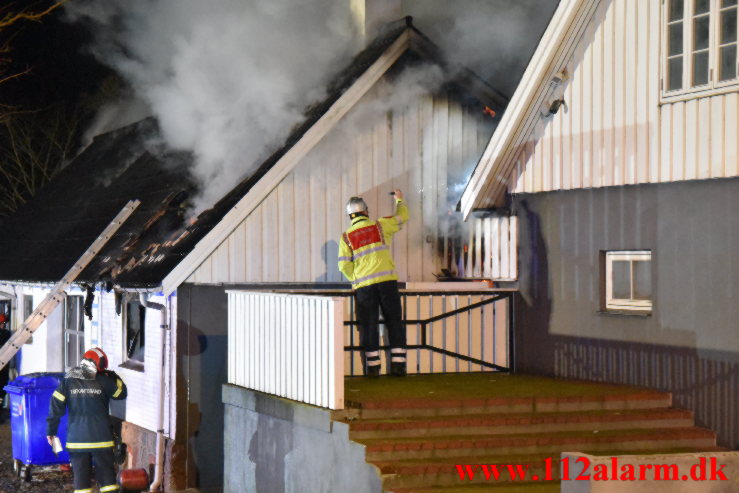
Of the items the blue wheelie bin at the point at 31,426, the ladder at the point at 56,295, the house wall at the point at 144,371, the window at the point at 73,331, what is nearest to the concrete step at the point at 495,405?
the house wall at the point at 144,371

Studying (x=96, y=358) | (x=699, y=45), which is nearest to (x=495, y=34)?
(x=699, y=45)

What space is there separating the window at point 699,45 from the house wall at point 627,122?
12 centimetres

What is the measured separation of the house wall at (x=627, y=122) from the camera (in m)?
10.9

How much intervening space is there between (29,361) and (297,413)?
1077 cm

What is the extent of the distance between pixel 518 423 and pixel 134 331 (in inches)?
280

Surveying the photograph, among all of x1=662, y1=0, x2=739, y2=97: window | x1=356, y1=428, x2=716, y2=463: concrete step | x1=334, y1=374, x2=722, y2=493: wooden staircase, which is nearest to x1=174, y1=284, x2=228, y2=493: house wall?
x1=334, y1=374, x2=722, y2=493: wooden staircase

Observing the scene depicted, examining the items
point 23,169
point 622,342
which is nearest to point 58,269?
point 622,342

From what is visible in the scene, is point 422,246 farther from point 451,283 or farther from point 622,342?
point 622,342

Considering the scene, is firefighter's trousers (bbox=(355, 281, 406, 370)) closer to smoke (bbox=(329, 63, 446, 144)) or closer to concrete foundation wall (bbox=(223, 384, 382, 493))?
concrete foundation wall (bbox=(223, 384, 382, 493))

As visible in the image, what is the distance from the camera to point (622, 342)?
479 inches

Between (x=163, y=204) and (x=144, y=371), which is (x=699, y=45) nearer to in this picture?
(x=163, y=204)

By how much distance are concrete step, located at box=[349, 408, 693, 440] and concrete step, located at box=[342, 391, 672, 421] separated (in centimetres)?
9

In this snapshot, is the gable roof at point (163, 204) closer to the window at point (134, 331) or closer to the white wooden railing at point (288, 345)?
the window at point (134, 331)

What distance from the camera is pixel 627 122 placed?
11797mm
